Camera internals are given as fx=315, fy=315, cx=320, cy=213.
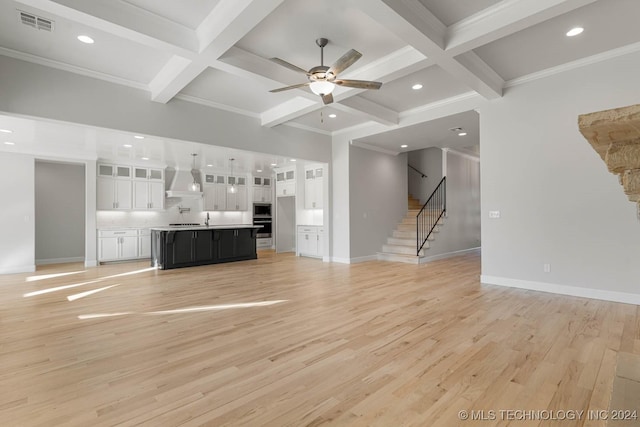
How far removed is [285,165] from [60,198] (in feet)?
20.9

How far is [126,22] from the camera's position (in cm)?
311

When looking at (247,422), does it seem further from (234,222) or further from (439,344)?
(234,222)

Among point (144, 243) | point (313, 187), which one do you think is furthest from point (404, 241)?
point (144, 243)

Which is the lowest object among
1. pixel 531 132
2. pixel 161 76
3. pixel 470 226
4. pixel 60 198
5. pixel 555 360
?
pixel 555 360

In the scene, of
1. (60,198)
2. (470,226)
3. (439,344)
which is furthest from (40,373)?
(470,226)

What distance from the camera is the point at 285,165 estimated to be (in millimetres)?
9711

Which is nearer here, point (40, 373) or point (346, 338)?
point (40, 373)

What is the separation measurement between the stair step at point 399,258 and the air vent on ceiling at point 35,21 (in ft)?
24.1

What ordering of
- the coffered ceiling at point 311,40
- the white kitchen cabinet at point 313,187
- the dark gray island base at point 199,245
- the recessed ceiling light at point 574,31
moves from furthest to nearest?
1. the white kitchen cabinet at point 313,187
2. the dark gray island base at point 199,245
3. the recessed ceiling light at point 574,31
4. the coffered ceiling at point 311,40

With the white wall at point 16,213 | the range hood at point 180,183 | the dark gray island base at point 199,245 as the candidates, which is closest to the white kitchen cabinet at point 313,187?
the dark gray island base at point 199,245

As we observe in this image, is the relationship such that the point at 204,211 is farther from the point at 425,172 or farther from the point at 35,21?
the point at 425,172

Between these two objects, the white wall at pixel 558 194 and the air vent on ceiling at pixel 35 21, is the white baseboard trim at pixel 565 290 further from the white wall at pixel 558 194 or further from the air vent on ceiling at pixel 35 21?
the air vent on ceiling at pixel 35 21

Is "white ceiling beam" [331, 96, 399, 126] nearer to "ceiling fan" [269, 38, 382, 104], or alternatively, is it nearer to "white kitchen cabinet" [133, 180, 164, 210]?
"ceiling fan" [269, 38, 382, 104]

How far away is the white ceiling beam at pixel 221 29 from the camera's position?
2.86m
